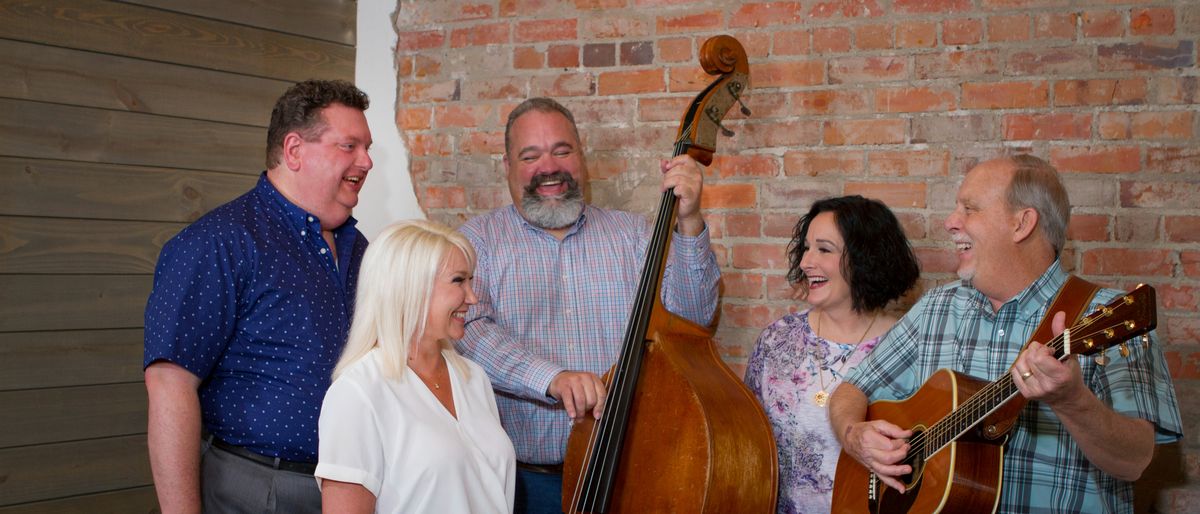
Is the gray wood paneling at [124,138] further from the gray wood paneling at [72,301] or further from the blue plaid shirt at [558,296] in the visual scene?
the blue plaid shirt at [558,296]

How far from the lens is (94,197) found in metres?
2.93

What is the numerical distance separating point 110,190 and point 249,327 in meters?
1.01

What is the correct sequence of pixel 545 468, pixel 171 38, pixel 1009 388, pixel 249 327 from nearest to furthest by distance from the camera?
1. pixel 1009 388
2. pixel 249 327
3. pixel 545 468
4. pixel 171 38

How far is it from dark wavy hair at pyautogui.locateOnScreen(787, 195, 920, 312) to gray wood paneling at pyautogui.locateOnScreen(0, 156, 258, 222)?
5.96 feet

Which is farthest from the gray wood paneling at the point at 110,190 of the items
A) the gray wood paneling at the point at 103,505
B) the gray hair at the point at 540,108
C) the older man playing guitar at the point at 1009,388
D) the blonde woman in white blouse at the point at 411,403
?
the older man playing guitar at the point at 1009,388

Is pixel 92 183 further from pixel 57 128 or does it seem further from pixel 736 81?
pixel 736 81

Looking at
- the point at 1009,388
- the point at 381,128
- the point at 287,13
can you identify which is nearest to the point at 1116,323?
the point at 1009,388

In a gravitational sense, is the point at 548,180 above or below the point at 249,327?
above

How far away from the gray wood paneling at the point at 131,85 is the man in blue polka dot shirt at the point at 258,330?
82cm

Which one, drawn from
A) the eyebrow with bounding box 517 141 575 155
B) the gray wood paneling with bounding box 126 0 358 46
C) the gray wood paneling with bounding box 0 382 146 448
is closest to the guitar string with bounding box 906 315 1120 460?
the eyebrow with bounding box 517 141 575 155

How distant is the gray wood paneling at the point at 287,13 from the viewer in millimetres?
3170

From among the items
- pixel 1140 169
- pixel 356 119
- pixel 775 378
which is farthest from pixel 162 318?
pixel 1140 169

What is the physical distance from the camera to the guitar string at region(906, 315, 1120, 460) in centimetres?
179

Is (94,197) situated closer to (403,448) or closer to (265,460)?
(265,460)
